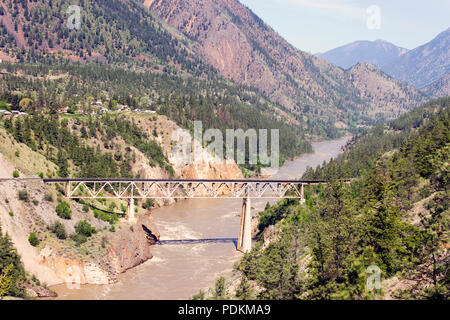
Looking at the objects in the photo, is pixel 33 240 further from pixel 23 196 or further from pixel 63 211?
pixel 63 211

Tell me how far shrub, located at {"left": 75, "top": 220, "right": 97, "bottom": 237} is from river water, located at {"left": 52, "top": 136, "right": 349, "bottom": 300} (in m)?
7.49

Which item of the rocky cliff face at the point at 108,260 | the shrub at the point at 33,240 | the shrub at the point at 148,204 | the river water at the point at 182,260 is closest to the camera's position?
the river water at the point at 182,260

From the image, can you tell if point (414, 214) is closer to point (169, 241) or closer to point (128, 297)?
point (128, 297)

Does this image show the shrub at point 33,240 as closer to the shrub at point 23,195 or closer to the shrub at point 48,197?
the shrub at point 23,195

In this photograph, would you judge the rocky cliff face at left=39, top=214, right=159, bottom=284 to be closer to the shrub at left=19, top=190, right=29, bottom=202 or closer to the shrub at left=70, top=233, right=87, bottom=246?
the shrub at left=70, top=233, right=87, bottom=246

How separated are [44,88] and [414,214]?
484 ft

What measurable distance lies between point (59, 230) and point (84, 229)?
3.94 meters

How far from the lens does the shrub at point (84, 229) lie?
6650 cm

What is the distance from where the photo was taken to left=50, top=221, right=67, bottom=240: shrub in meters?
63.5

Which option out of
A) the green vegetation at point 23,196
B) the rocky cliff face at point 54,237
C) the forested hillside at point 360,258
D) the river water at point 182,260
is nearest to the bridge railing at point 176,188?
the rocky cliff face at point 54,237

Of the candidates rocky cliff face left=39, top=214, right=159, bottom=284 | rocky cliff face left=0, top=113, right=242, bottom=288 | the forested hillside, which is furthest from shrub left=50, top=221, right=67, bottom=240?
the forested hillside

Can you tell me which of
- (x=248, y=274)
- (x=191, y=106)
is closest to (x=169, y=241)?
(x=248, y=274)

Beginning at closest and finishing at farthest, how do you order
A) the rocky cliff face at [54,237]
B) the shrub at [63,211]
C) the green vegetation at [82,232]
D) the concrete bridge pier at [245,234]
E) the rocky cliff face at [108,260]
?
the rocky cliff face at [54,237], the rocky cliff face at [108,260], the green vegetation at [82,232], the shrub at [63,211], the concrete bridge pier at [245,234]

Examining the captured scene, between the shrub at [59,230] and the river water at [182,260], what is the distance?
7.22m
